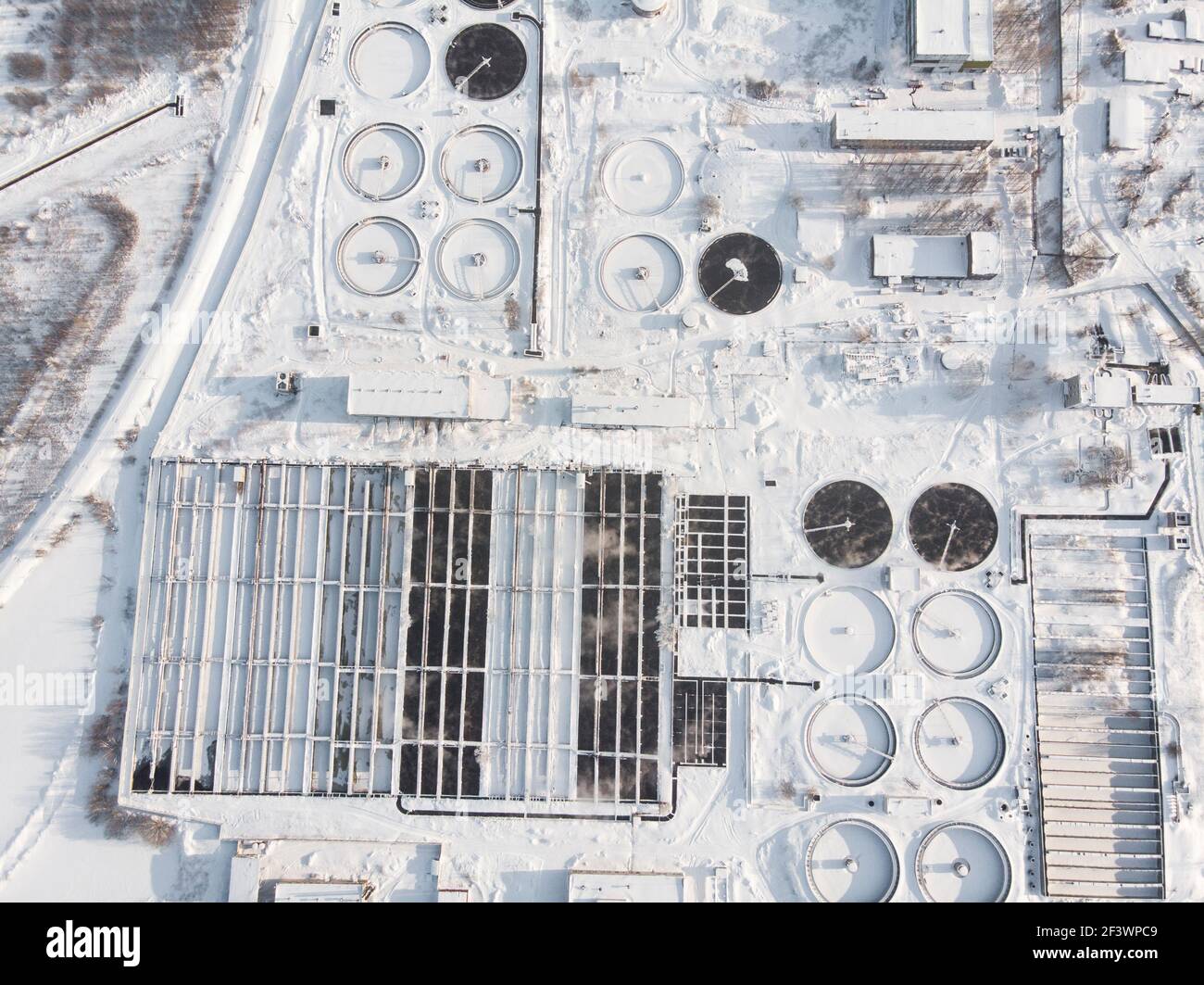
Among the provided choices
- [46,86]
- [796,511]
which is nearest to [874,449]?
[796,511]

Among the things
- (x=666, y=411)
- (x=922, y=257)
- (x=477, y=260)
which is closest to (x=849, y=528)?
(x=666, y=411)

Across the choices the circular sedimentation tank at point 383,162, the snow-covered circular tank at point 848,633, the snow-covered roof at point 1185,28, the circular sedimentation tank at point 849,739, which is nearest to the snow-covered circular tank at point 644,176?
the circular sedimentation tank at point 383,162

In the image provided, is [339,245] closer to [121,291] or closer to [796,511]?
[121,291]

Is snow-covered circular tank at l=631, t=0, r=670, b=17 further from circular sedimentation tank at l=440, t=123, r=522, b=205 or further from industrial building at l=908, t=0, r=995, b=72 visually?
industrial building at l=908, t=0, r=995, b=72

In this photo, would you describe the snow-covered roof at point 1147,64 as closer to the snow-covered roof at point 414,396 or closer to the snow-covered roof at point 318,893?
the snow-covered roof at point 414,396
